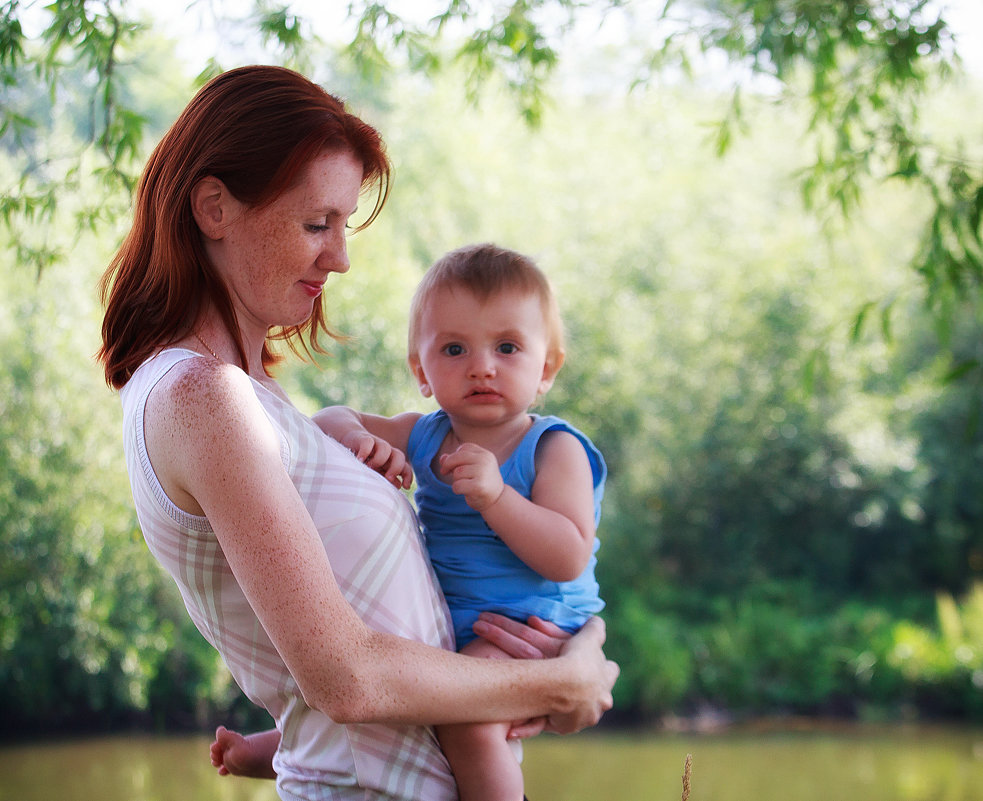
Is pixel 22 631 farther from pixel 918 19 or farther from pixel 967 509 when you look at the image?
pixel 967 509

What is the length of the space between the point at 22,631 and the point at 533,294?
6.99 m

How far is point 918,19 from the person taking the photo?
3029 millimetres

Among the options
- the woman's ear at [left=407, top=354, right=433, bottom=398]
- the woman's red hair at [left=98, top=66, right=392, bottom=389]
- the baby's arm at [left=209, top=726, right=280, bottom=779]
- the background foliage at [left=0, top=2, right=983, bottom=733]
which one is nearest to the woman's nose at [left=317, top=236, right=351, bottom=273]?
the woman's red hair at [left=98, top=66, right=392, bottom=389]

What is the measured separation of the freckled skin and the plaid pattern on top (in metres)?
0.07

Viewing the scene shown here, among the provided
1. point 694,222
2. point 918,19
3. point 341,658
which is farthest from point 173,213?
point 694,222

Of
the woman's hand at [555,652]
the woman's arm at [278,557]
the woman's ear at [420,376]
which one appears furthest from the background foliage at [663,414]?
the woman's arm at [278,557]

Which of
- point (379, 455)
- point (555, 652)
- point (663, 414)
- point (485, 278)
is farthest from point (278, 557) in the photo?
point (663, 414)

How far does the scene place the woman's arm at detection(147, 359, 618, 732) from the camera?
1.04 metres

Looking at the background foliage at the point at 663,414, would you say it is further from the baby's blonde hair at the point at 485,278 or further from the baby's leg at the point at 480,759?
the baby's leg at the point at 480,759

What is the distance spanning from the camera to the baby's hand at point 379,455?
141 cm

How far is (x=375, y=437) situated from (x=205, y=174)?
437mm

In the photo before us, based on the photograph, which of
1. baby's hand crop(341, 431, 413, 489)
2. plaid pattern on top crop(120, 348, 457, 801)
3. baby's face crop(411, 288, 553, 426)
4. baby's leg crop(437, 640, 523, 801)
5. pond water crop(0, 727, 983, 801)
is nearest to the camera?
plaid pattern on top crop(120, 348, 457, 801)

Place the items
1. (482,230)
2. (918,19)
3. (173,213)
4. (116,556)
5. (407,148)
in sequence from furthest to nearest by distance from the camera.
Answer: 1. (407,148)
2. (482,230)
3. (116,556)
4. (918,19)
5. (173,213)

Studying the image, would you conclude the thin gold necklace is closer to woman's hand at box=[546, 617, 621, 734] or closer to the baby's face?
the baby's face
